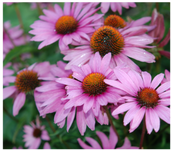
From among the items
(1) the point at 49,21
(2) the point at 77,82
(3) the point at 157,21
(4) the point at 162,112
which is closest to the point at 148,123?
(4) the point at 162,112

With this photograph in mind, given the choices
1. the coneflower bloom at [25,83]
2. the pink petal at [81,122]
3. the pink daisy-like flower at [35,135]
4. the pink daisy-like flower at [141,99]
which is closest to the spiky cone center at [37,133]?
the pink daisy-like flower at [35,135]

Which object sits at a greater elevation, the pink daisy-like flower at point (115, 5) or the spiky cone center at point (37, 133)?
the pink daisy-like flower at point (115, 5)

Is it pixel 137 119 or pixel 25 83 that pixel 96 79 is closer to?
pixel 137 119

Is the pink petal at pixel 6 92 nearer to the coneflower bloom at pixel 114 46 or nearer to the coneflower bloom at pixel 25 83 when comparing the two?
the coneflower bloom at pixel 25 83

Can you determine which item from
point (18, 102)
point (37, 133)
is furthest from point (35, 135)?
point (18, 102)

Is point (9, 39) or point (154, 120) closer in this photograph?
point (154, 120)

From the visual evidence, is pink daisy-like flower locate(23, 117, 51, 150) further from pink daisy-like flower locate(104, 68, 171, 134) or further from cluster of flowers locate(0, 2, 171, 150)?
pink daisy-like flower locate(104, 68, 171, 134)

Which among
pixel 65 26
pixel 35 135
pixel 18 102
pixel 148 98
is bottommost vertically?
pixel 35 135

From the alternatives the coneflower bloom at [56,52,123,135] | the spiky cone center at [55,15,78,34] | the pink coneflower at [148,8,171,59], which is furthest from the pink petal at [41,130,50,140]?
the pink coneflower at [148,8,171,59]
